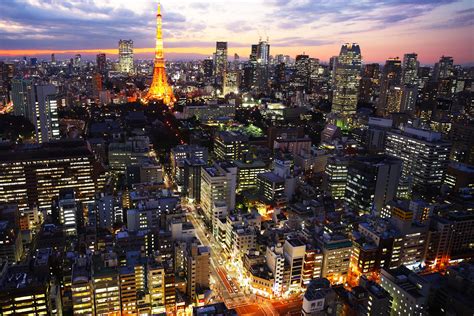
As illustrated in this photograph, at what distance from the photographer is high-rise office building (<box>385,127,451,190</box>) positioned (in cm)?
2403

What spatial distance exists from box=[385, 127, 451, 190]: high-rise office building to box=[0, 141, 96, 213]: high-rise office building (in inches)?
758

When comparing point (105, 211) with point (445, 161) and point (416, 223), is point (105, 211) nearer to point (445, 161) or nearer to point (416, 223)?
point (416, 223)

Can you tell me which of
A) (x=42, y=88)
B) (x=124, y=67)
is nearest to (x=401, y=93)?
(x=42, y=88)

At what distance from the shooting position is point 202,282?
531 inches

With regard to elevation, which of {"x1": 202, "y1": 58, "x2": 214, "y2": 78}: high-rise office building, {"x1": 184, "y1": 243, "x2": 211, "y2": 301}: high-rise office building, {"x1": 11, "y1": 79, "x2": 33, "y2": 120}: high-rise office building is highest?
{"x1": 202, "y1": 58, "x2": 214, "y2": 78}: high-rise office building

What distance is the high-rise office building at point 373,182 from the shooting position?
1997 centimetres

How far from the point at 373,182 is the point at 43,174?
57.8 feet

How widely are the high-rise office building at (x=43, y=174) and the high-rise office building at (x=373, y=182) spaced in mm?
14532

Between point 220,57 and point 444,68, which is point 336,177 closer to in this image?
point 444,68

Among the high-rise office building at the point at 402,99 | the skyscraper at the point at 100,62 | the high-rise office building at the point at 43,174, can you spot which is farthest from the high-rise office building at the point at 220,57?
the high-rise office building at the point at 43,174

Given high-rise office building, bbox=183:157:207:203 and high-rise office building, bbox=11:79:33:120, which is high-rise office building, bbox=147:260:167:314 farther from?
high-rise office building, bbox=11:79:33:120

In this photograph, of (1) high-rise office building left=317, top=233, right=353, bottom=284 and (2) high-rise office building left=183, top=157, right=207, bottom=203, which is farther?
(2) high-rise office building left=183, top=157, right=207, bottom=203

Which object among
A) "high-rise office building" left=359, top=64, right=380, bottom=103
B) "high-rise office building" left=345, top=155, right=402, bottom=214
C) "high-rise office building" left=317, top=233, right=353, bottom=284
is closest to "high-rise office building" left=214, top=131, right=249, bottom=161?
"high-rise office building" left=345, top=155, right=402, bottom=214

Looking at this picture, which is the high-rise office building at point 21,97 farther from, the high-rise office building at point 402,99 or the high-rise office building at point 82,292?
the high-rise office building at point 402,99
